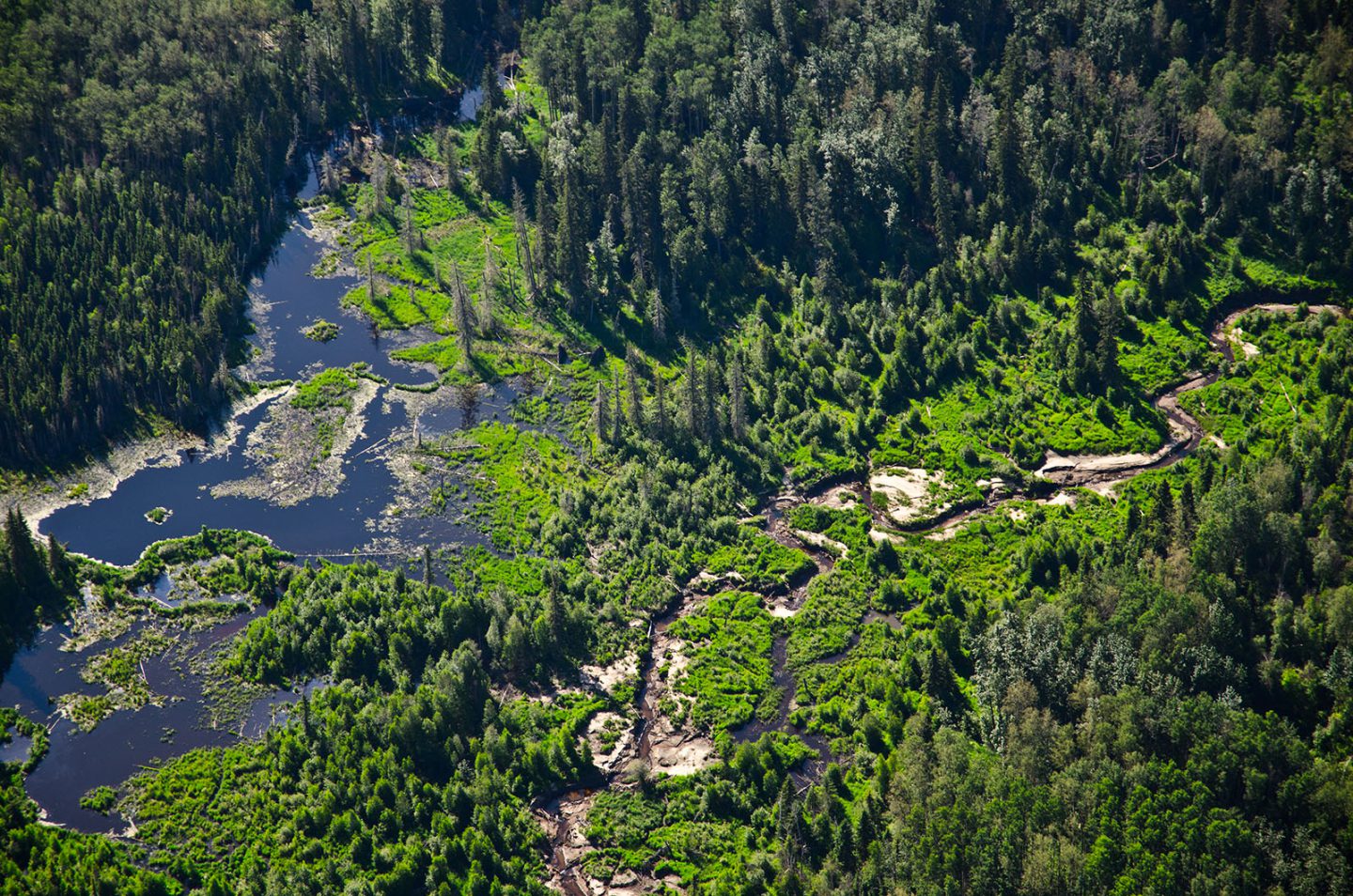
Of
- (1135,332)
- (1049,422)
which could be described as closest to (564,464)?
Result: (1049,422)

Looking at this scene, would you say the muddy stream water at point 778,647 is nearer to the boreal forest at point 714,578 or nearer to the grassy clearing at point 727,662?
the boreal forest at point 714,578

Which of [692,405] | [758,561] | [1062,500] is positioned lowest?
[758,561]

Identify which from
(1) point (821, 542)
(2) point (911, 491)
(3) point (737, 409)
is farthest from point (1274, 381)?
(3) point (737, 409)

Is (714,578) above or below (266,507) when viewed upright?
below

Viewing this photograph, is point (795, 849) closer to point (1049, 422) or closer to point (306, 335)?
point (1049, 422)

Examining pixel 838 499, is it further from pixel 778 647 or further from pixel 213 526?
pixel 213 526

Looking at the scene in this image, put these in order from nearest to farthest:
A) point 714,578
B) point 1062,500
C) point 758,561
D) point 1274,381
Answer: point 714,578
point 758,561
point 1062,500
point 1274,381

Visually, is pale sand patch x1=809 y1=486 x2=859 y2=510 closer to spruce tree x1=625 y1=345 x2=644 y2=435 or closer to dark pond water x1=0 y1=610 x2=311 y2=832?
spruce tree x1=625 y1=345 x2=644 y2=435

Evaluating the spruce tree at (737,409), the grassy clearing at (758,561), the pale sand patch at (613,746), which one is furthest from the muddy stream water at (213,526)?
the pale sand patch at (613,746)
